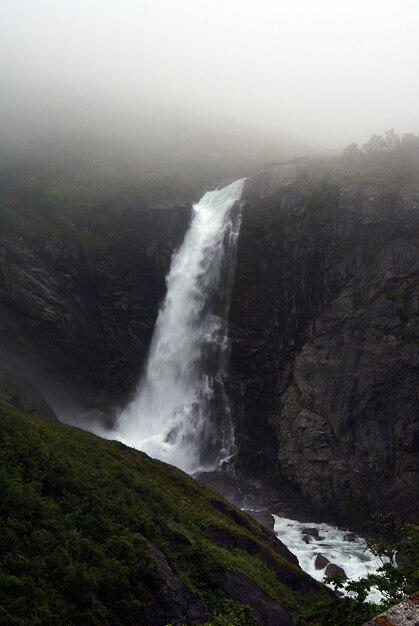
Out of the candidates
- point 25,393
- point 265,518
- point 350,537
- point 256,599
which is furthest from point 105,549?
point 25,393

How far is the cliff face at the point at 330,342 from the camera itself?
39.3m

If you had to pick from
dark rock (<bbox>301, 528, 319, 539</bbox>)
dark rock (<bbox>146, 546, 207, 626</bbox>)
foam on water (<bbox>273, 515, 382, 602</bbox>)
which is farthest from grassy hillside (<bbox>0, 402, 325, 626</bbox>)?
dark rock (<bbox>301, 528, 319, 539</bbox>)

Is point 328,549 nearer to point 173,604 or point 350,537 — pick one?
point 350,537

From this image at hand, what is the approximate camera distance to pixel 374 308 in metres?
42.5

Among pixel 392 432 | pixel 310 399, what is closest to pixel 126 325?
pixel 310 399

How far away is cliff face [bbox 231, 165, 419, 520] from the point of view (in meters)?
39.3

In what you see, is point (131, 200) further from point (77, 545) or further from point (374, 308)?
point (77, 545)

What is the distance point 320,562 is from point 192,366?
21.7 m

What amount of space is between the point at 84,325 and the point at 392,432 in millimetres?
28202

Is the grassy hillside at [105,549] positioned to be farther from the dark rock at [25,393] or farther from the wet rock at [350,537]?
the dark rock at [25,393]

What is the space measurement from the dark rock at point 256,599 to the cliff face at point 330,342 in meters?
19.9

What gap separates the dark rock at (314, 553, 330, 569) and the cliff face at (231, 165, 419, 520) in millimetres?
7093

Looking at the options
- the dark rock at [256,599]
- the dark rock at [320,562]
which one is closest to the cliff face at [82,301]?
the dark rock at [320,562]

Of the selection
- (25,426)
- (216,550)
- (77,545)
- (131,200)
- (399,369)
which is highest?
(131,200)
